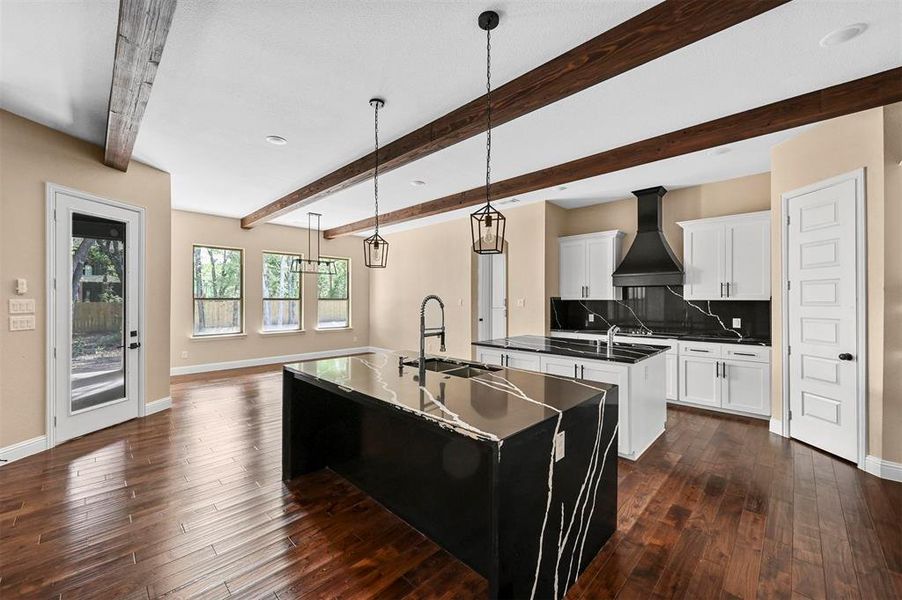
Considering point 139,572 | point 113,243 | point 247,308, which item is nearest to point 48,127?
point 113,243

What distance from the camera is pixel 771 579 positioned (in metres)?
1.82

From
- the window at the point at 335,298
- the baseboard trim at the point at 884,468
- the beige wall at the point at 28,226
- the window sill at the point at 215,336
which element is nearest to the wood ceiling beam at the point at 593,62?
the beige wall at the point at 28,226

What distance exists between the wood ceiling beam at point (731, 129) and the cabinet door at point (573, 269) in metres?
1.61

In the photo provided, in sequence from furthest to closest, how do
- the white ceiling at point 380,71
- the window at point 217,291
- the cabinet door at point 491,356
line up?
1. the window at point 217,291
2. the cabinet door at point 491,356
3. the white ceiling at point 380,71

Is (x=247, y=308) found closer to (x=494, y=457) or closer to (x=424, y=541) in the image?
(x=424, y=541)

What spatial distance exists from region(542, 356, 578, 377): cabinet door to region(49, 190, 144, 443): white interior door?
434 centimetres

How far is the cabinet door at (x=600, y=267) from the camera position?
5.57 metres

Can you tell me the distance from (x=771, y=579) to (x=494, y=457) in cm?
164

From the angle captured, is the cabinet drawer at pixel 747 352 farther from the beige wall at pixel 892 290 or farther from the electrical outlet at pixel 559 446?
the electrical outlet at pixel 559 446

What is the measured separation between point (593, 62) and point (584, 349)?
228 centimetres

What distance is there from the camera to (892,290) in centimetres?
282

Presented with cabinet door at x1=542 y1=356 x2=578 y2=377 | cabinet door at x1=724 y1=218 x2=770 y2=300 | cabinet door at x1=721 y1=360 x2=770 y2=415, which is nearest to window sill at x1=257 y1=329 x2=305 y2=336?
cabinet door at x1=542 y1=356 x2=578 y2=377

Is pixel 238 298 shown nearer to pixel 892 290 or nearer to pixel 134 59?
pixel 134 59

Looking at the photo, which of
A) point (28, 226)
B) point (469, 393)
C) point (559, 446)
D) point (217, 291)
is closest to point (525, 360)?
point (469, 393)
